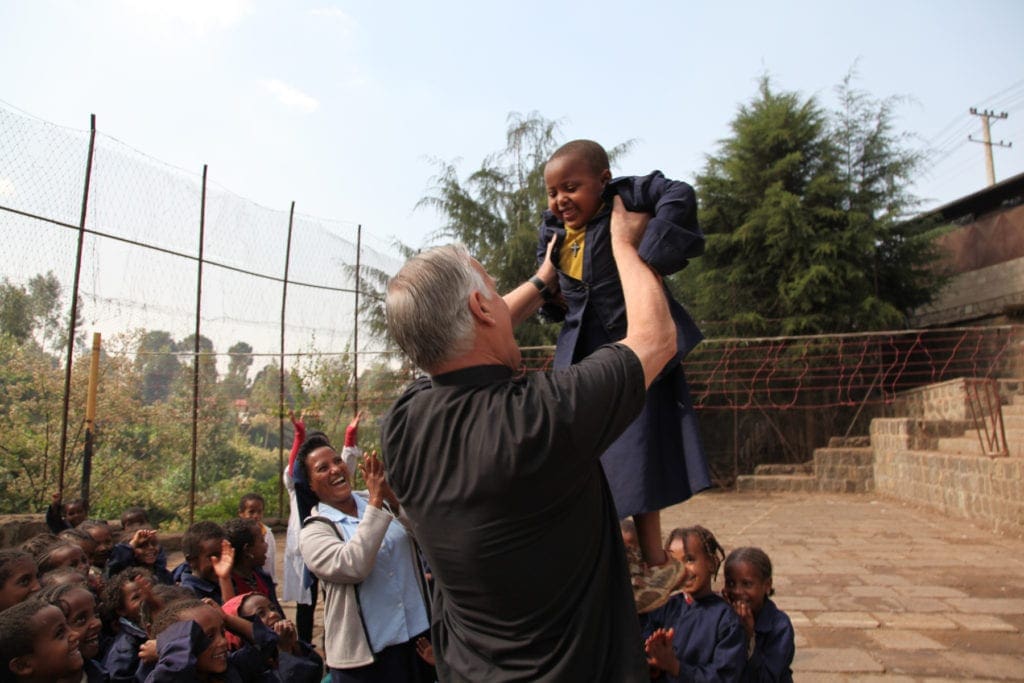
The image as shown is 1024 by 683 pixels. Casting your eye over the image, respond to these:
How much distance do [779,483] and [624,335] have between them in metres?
→ 13.9

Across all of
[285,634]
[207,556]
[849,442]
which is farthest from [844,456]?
[285,634]

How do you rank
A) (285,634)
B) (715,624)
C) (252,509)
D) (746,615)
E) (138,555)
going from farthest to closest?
(252,509), (138,555), (285,634), (746,615), (715,624)

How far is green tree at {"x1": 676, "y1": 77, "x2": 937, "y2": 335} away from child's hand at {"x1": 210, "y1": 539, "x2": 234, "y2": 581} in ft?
43.0

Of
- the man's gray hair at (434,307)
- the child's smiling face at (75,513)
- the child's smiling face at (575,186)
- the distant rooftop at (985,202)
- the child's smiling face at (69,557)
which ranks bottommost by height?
the child's smiling face at (75,513)

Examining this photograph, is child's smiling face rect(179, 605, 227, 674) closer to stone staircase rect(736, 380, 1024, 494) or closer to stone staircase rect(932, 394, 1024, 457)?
stone staircase rect(932, 394, 1024, 457)

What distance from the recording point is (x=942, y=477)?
10.5 m

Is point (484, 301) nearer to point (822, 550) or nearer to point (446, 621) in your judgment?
point (446, 621)

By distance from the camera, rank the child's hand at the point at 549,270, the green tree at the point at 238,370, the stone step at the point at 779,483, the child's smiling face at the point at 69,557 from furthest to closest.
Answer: the stone step at the point at 779,483 < the green tree at the point at 238,370 < the child's smiling face at the point at 69,557 < the child's hand at the point at 549,270

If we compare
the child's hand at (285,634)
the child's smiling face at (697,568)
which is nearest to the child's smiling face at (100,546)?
the child's hand at (285,634)

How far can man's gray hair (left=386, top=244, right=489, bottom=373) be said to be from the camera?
1.45 metres

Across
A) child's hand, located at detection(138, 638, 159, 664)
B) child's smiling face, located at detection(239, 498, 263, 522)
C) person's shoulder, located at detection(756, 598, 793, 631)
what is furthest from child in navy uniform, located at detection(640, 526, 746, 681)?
child's smiling face, located at detection(239, 498, 263, 522)

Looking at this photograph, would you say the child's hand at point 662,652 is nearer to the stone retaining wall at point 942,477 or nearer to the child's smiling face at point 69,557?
the child's smiling face at point 69,557

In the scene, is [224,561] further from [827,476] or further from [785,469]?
[785,469]

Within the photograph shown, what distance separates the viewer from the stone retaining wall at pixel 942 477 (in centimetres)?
870
